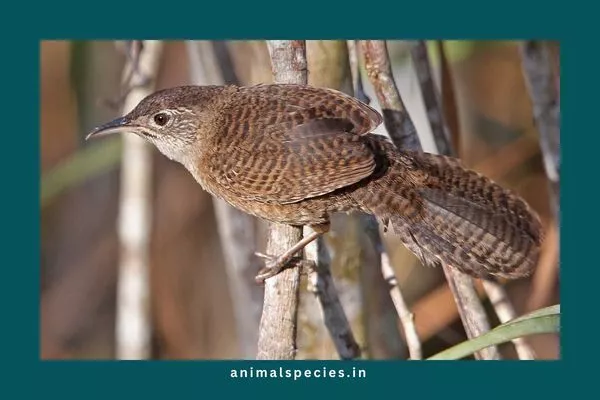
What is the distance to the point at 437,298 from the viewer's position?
3928 mm

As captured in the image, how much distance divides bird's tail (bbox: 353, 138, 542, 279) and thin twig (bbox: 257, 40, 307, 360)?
0.39 m

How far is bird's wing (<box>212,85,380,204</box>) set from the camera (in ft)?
9.28

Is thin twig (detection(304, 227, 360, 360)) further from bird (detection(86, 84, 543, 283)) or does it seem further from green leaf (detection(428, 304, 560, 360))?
green leaf (detection(428, 304, 560, 360))

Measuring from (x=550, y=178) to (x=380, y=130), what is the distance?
0.71 meters

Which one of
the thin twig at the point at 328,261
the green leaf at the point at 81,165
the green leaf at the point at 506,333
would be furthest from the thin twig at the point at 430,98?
the green leaf at the point at 81,165

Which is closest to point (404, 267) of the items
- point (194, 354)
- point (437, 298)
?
point (437, 298)

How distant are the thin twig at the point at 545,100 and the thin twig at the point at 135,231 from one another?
1504mm

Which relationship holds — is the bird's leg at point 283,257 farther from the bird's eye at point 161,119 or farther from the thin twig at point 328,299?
the bird's eye at point 161,119

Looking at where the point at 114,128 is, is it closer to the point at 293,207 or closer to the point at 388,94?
the point at 293,207

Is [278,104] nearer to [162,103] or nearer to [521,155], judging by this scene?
[162,103]

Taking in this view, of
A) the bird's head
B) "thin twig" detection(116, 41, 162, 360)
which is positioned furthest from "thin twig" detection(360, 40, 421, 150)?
"thin twig" detection(116, 41, 162, 360)

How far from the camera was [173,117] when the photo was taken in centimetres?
313

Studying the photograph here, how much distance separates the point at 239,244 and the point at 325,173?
924 millimetres

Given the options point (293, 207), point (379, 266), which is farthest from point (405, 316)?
point (293, 207)
